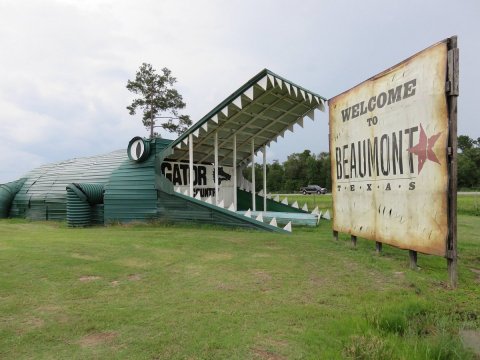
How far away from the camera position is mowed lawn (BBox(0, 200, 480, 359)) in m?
3.67

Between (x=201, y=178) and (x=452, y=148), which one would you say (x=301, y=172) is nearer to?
(x=201, y=178)

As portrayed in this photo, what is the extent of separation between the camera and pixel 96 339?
3949 mm

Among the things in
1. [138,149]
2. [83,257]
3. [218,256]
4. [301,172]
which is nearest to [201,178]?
[138,149]

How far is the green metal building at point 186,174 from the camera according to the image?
46.8 ft

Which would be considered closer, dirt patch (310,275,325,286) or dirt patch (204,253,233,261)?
dirt patch (310,275,325,286)

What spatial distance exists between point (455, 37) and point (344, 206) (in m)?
4.82

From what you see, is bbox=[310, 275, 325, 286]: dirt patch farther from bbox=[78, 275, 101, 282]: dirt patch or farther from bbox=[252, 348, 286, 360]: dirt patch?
bbox=[78, 275, 101, 282]: dirt patch

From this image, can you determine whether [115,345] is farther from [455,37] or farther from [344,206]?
[344,206]

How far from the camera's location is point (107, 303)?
516 centimetres

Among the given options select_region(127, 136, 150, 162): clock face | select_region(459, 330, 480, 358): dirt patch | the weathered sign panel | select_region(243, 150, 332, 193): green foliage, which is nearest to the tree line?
select_region(243, 150, 332, 193): green foliage

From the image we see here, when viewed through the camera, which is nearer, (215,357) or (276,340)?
(215,357)

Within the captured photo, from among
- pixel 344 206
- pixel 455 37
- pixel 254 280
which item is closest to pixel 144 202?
pixel 344 206

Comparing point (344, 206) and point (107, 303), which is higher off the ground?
point (344, 206)

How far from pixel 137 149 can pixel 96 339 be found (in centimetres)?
1261
